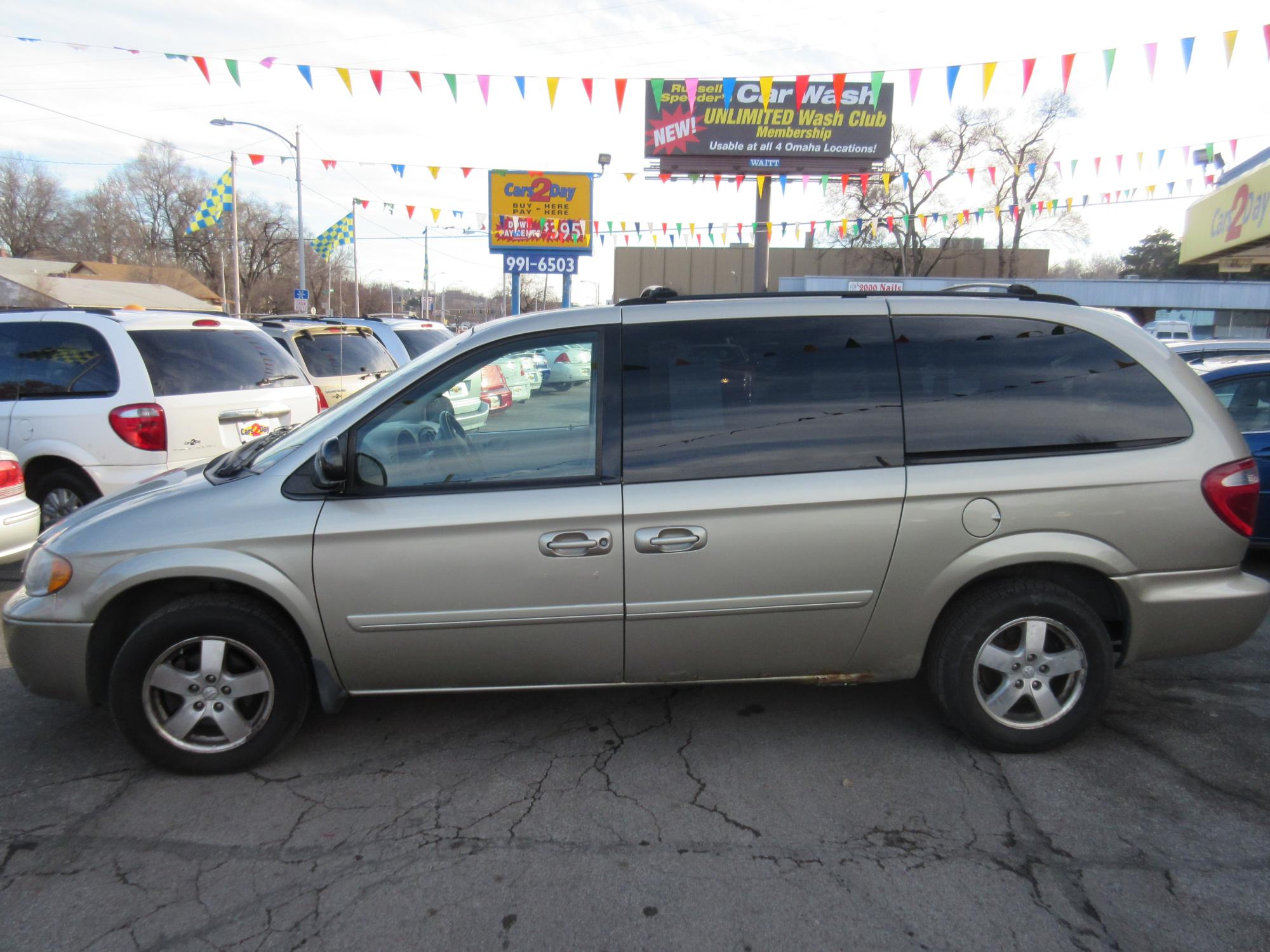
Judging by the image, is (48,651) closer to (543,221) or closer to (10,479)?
(10,479)

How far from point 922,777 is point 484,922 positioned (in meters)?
1.78

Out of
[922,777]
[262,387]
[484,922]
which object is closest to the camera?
[484,922]

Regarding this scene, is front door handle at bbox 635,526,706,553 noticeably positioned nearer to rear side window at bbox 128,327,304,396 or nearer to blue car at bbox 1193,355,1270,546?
rear side window at bbox 128,327,304,396

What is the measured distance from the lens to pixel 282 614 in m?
3.41

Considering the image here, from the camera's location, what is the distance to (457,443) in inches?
136

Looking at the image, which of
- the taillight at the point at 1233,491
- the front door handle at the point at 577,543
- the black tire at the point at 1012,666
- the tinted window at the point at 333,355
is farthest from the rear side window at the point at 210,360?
the taillight at the point at 1233,491

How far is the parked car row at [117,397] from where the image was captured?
607 cm

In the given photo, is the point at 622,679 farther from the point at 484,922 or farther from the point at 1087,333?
the point at 1087,333

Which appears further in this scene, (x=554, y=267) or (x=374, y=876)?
(x=554, y=267)

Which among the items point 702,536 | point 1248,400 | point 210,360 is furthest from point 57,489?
point 1248,400

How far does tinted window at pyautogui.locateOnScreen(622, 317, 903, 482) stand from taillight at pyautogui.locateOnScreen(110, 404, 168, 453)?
13.7 feet

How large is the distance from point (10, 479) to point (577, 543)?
14.0 feet

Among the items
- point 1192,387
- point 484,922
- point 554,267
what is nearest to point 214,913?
point 484,922

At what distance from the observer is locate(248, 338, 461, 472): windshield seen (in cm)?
345
